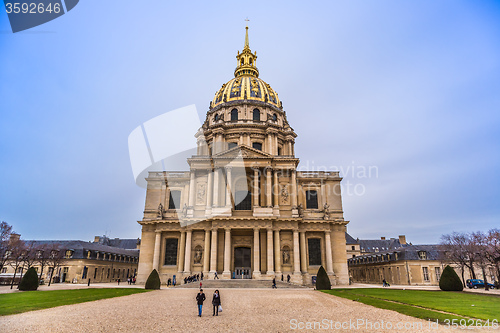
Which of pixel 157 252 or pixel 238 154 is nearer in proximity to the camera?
pixel 157 252

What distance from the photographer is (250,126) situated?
50969 millimetres

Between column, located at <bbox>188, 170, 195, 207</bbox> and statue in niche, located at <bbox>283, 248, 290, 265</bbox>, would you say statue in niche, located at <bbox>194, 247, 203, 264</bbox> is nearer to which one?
column, located at <bbox>188, 170, 195, 207</bbox>

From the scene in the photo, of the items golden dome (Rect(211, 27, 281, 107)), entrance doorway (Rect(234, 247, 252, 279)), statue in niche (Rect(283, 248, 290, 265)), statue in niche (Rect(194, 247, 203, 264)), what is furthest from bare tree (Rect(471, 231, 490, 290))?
golden dome (Rect(211, 27, 281, 107))

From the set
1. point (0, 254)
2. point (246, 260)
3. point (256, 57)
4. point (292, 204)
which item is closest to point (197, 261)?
point (246, 260)

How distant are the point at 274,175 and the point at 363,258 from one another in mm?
29187

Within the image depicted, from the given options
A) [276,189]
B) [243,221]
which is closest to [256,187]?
[276,189]

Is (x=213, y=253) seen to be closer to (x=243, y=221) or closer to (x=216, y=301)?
(x=243, y=221)

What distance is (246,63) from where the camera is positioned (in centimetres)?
6303

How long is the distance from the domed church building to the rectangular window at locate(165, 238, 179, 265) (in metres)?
0.12

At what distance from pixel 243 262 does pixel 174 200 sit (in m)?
12.5

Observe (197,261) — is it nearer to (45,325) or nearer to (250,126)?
(250,126)

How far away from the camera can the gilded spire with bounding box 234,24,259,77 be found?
61781 mm

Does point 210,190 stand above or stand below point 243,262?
above

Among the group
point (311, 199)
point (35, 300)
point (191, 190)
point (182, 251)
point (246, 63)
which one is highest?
point (246, 63)
